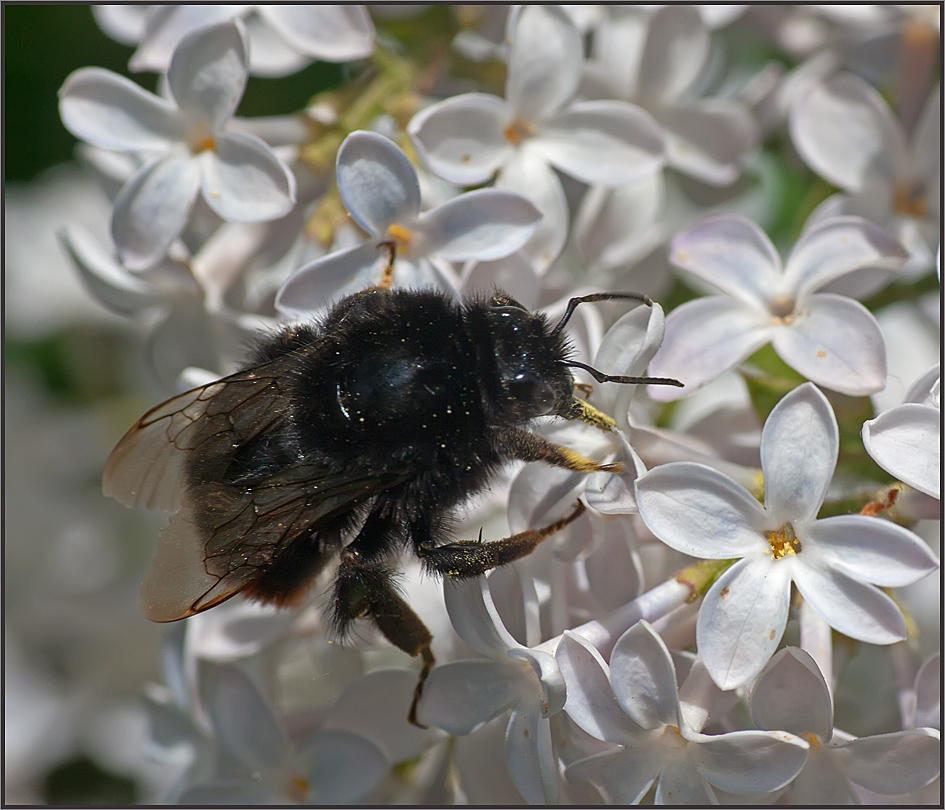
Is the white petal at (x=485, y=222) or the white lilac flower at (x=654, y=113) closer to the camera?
the white petal at (x=485, y=222)

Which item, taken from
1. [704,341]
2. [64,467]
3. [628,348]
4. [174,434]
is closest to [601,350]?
[628,348]

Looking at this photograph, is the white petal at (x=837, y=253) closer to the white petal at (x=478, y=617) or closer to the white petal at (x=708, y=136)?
the white petal at (x=708, y=136)

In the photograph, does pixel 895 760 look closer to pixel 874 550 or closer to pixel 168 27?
pixel 874 550

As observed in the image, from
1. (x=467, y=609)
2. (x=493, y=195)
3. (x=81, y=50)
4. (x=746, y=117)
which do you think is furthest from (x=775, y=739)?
(x=81, y=50)

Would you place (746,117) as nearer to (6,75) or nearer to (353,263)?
(353,263)

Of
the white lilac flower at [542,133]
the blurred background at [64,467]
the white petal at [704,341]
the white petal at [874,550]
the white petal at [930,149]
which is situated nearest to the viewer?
the white petal at [874,550]

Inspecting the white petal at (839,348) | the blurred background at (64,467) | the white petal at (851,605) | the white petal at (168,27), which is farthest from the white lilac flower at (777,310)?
the blurred background at (64,467)
